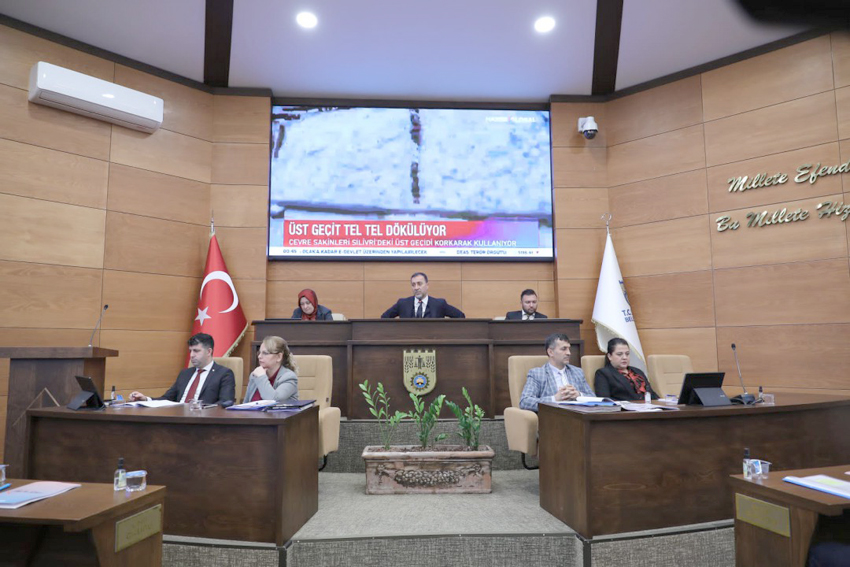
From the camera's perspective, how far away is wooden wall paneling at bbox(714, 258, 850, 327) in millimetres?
5164

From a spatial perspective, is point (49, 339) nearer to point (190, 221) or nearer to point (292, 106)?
point (190, 221)

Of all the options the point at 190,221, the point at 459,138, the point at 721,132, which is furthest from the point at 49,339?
the point at 721,132

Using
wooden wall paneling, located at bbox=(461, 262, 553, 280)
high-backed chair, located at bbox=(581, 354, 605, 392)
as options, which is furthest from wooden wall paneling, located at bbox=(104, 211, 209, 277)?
high-backed chair, located at bbox=(581, 354, 605, 392)

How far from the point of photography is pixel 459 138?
21.8ft

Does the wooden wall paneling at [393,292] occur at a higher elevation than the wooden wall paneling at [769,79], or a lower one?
lower

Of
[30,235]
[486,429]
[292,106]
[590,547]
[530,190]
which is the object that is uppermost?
[292,106]

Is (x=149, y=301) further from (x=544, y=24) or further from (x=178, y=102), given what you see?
(x=544, y=24)

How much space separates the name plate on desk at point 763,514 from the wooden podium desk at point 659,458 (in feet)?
2.56

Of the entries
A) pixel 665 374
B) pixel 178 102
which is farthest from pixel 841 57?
pixel 178 102

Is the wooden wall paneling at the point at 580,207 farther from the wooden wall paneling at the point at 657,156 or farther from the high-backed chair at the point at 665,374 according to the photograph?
the high-backed chair at the point at 665,374

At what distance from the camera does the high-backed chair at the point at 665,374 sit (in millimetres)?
4328

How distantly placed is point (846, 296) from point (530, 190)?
3165 mm

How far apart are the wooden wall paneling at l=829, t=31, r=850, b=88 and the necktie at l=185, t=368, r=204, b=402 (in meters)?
5.98

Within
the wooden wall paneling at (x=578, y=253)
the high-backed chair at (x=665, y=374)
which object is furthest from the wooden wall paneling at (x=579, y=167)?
the high-backed chair at (x=665, y=374)
